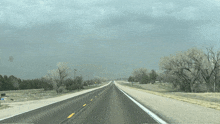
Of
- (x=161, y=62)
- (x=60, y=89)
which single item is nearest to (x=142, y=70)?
(x=60, y=89)

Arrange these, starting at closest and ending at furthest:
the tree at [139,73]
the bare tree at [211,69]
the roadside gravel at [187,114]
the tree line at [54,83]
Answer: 1. the roadside gravel at [187,114]
2. the bare tree at [211,69]
3. the tree line at [54,83]
4. the tree at [139,73]

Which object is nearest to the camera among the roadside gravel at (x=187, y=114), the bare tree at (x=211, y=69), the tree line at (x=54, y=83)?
the roadside gravel at (x=187, y=114)

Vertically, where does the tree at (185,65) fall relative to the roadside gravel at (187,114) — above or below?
above

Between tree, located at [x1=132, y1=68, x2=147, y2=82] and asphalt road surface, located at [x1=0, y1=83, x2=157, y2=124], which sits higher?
tree, located at [x1=132, y1=68, x2=147, y2=82]

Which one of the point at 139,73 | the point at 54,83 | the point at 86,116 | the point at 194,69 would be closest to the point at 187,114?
the point at 86,116

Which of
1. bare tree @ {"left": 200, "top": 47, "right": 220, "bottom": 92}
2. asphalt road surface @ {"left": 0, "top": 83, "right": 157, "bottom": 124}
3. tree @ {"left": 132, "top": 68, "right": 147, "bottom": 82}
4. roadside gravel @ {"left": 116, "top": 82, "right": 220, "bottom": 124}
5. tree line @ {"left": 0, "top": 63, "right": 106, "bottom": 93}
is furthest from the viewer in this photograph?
tree @ {"left": 132, "top": 68, "right": 147, "bottom": 82}

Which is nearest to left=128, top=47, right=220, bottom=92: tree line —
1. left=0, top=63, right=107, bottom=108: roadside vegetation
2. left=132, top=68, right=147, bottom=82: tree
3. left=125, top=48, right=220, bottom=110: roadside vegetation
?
left=125, top=48, right=220, bottom=110: roadside vegetation

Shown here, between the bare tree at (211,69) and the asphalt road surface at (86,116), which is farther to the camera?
the bare tree at (211,69)

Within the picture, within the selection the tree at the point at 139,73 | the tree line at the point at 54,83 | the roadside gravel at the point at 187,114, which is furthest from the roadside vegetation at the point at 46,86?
the tree at the point at 139,73

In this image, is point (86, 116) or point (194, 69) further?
point (194, 69)

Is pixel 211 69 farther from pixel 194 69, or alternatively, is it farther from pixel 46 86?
pixel 46 86

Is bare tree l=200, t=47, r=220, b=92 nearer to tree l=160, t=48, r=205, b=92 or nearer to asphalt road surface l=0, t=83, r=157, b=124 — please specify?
tree l=160, t=48, r=205, b=92

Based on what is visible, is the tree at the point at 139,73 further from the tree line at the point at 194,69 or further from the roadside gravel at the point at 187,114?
the roadside gravel at the point at 187,114

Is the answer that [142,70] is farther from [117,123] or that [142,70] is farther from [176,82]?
[117,123]
